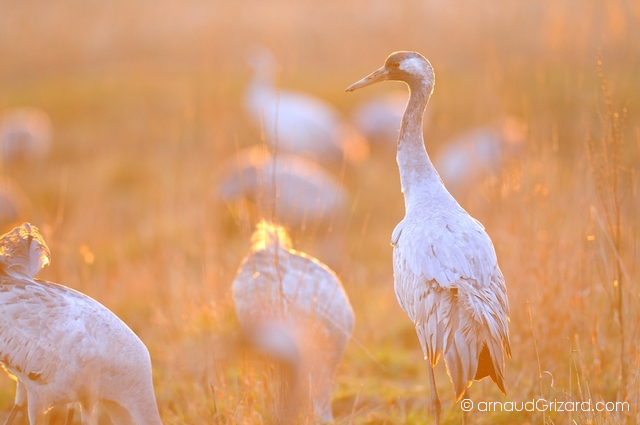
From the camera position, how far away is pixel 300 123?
33.5ft

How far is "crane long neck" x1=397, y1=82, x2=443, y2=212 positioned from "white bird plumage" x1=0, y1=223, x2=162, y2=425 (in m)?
1.62

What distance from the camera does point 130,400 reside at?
3.33 meters

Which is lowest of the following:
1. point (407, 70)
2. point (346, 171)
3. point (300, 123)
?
point (346, 171)

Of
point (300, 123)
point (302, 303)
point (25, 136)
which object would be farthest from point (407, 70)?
point (25, 136)

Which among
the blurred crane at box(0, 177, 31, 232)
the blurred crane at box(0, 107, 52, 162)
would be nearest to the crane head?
the blurred crane at box(0, 177, 31, 232)

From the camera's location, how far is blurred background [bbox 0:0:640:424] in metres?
4.14

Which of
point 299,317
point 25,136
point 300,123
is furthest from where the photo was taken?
point 25,136

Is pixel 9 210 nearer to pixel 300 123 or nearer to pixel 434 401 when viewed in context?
pixel 300 123

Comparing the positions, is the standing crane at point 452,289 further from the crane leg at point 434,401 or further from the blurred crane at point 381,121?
the blurred crane at point 381,121

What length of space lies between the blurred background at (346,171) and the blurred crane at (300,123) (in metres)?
0.21

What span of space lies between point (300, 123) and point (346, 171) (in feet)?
3.53

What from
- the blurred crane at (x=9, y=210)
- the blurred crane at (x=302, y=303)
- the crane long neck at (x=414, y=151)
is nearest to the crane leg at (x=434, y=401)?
the blurred crane at (x=302, y=303)

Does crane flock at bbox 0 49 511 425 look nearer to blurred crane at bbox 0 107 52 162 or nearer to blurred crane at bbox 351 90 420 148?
blurred crane at bbox 351 90 420 148

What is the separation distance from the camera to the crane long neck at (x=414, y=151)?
3.62 metres
